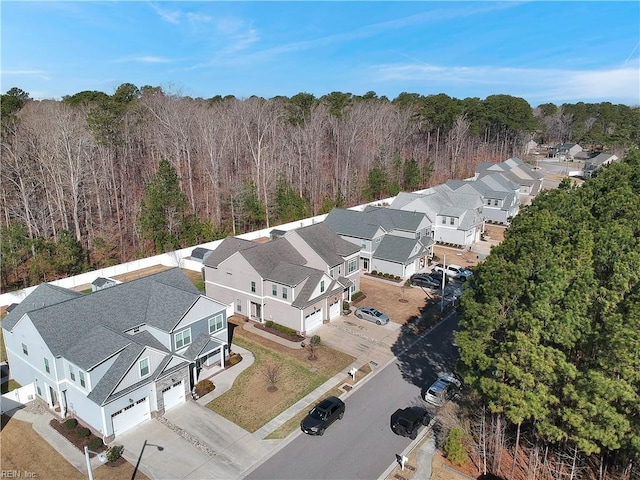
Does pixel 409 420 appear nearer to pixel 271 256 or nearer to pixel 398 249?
pixel 271 256

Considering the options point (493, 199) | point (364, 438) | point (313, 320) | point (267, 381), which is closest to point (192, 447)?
point (267, 381)

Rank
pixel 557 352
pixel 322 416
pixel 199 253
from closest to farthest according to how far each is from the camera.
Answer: pixel 557 352, pixel 322 416, pixel 199 253

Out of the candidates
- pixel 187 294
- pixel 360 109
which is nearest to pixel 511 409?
pixel 187 294

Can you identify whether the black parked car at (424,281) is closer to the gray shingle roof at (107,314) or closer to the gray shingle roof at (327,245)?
the gray shingle roof at (327,245)

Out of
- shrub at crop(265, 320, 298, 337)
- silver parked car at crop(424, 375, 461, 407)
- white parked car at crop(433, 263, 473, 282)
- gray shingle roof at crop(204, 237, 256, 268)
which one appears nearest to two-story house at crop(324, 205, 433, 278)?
white parked car at crop(433, 263, 473, 282)

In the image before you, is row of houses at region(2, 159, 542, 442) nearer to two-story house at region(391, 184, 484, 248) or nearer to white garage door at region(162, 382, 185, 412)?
white garage door at region(162, 382, 185, 412)

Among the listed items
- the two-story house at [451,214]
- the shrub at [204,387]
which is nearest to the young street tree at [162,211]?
the shrub at [204,387]
